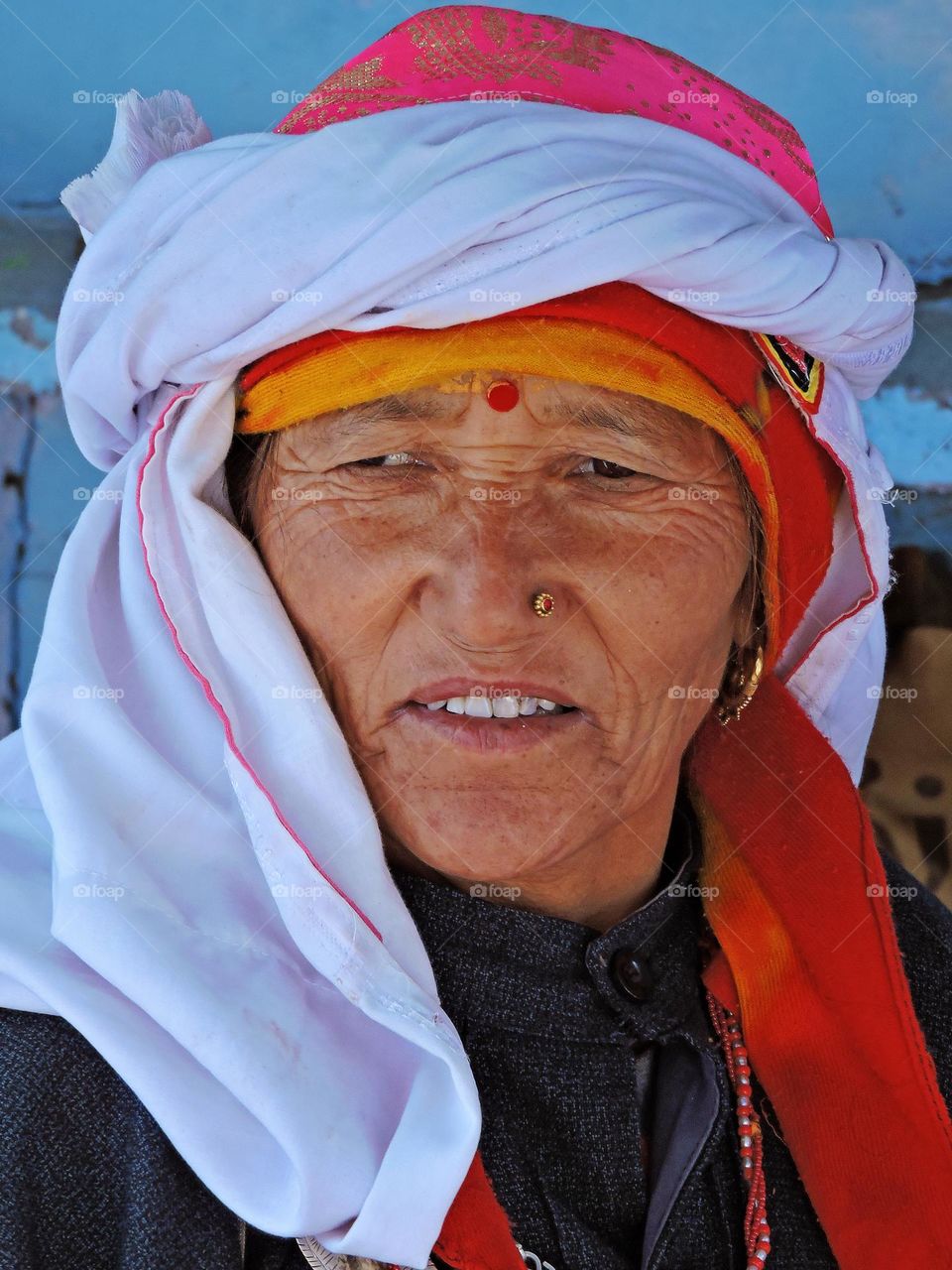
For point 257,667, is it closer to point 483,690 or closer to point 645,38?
point 483,690

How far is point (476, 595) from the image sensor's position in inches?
74.0

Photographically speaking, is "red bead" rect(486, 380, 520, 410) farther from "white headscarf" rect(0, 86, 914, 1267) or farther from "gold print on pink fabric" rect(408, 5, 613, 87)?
"gold print on pink fabric" rect(408, 5, 613, 87)

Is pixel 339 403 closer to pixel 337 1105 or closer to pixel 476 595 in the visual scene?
pixel 476 595

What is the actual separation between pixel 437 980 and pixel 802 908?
618 mm

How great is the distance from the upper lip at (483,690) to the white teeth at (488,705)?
0.03 ft

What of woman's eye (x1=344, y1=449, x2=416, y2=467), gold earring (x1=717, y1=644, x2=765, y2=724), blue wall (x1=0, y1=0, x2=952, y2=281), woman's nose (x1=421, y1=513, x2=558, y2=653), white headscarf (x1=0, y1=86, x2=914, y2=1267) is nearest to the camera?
white headscarf (x1=0, y1=86, x2=914, y2=1267)

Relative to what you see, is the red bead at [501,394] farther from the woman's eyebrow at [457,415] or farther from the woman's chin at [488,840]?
the woman's chin at [488,840]

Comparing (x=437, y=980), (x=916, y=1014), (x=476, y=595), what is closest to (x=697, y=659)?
(x=476, y=595)

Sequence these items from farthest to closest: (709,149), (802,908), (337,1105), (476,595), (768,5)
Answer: (768,5) < (802,908) < (709,149) < (476,595) < (337,1105)

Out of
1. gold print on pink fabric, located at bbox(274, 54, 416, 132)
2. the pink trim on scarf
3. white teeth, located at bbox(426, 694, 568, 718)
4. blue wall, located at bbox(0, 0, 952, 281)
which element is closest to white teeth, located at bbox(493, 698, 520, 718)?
white teeth, located at bbox(426, 694, 568, 718)

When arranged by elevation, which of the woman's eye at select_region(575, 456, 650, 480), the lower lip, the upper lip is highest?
the woman's eye at select_region(575, 456, 650, 480)

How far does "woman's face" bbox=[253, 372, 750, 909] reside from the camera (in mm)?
1931

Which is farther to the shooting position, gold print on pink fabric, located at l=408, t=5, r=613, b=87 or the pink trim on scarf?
gold print on pink fabric, located at l=408, t=5, r=613, b=87

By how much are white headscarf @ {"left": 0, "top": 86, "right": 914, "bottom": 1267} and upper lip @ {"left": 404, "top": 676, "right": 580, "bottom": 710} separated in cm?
14
